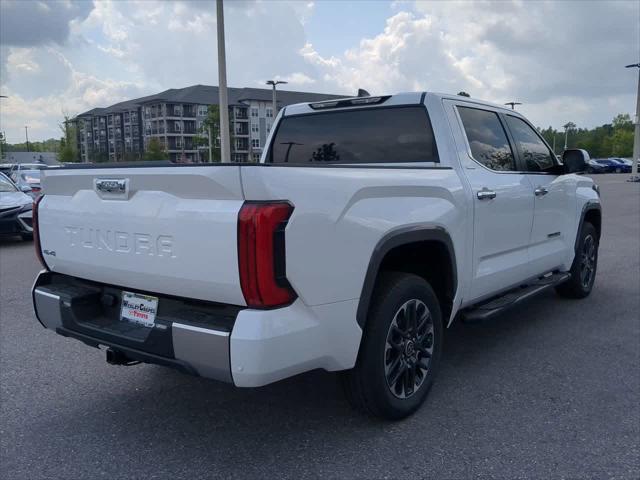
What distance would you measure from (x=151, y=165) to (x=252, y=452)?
1.57 m

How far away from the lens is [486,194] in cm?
396

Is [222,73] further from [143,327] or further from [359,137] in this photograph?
[143,327]

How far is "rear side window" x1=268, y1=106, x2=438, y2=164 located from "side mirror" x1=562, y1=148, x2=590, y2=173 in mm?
1828

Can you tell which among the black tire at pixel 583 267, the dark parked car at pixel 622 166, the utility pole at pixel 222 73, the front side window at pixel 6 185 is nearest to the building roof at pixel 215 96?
the dark parked car at pixel 622 166

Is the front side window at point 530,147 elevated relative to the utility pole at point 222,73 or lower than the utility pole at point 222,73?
lower

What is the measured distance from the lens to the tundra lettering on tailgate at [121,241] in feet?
8.95

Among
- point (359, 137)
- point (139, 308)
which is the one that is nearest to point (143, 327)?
point (139, 308)

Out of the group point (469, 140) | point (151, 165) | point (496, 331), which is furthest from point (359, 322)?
point (496, 331)

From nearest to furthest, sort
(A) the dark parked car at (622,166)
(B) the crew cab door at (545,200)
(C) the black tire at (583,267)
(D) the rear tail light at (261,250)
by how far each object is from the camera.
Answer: (D) the rear tail light at (261,250), (B) the crew cab door at (545,200), (C) the black tire at (583,267), (A) the dark parked car at (622,166)

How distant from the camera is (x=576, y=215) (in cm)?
571

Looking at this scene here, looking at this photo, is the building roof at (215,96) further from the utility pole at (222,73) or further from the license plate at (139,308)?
the license plate at (139,308)

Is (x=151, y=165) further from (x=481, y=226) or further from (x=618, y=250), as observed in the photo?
(x=618, y=250)

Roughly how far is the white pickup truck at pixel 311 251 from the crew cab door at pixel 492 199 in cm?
2

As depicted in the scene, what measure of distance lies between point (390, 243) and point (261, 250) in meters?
0.87
